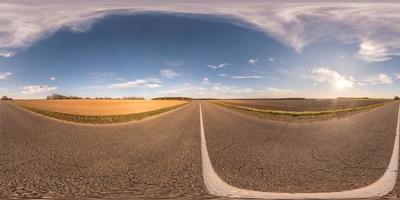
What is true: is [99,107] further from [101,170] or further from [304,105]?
[101,170]

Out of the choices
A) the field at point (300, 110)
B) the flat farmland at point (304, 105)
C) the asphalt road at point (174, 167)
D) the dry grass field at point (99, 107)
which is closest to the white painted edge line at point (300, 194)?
the asphalt road at point (174, 167)

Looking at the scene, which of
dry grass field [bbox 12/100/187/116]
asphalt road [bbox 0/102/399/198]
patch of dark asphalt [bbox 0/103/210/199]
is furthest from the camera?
dry grass field [bbox 12/100/187/116]

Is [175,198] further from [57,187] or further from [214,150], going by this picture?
[214,150]

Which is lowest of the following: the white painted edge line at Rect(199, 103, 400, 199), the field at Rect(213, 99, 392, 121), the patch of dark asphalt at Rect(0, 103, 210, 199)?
the patch of dark asphalt at Rect(0, 103, 210, 199)

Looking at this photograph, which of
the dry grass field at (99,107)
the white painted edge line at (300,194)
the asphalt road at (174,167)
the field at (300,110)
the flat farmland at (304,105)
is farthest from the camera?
the flat farmland at (304,105)

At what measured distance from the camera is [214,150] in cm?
916

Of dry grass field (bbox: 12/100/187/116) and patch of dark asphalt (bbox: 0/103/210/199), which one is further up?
dry grass field (bbox: 12/100/187/116)

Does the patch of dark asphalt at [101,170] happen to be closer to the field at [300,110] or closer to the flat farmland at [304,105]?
the field at [300,110]

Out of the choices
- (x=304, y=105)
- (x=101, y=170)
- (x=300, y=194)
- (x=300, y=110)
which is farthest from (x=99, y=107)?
(x=300, y=194)

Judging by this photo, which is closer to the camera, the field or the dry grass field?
the field

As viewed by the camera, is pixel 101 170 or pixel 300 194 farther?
pixel 101 170

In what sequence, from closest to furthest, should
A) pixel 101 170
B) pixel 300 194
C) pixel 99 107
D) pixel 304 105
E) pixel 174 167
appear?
pixel 300 194 → pixel 101 170 → pixel 174 167 → pixel 99 107 → pixel 304 105

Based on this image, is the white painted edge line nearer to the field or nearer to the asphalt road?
the asphalt road

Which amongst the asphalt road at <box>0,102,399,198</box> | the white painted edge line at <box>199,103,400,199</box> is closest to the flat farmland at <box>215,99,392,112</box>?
the asphalt road at <box>0,102,399,198</box>
